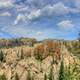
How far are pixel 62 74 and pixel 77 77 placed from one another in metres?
36.7

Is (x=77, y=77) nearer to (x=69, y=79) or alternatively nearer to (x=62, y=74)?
(x=69, y=79)

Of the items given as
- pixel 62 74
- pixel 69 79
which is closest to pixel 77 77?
pixel 69 79

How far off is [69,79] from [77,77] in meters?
12.9

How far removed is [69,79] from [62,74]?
24386 mm

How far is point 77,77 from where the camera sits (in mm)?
199500

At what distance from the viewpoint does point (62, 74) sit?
543ft

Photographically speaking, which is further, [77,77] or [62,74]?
[77,77]

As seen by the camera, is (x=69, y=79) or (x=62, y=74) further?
(x=69, y=79)

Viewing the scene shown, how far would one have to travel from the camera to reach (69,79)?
188375 mm
